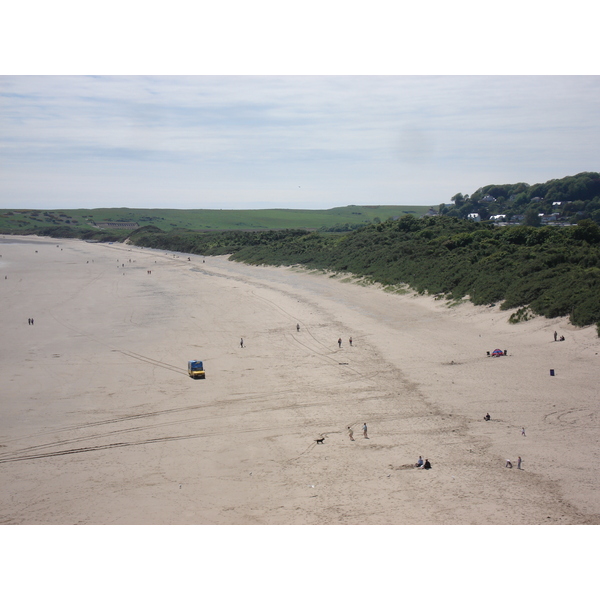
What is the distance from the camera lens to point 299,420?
17.8 m

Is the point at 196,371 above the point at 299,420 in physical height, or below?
above

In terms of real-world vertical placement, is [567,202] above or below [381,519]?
above

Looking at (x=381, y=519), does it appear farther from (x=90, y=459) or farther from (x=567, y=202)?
(x=567, y=202)

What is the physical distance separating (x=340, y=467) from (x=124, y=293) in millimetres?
35871

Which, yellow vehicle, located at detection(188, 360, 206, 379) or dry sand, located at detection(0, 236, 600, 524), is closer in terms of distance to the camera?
dry sand, located at detection(0, 236, 600, 524)

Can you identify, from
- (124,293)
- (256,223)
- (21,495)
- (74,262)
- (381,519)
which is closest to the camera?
(381,519)

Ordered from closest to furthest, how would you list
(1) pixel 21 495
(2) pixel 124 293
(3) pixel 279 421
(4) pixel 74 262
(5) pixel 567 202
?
(1) pixel 21 495 → (3) pixel 279 421 → (2) pixel 124 293 → (4) pixel 74 262 → (5) pixel 567 202

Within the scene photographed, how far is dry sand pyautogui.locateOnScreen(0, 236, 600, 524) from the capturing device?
42.1 ft

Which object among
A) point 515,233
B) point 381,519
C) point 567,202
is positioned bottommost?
point 381,519

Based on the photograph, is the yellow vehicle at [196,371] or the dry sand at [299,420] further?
the yellow vehicle at [196,371]

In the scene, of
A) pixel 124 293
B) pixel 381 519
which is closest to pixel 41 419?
pixel 381 519

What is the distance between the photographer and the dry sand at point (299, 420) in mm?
12820

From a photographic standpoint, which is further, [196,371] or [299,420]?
[196,371]

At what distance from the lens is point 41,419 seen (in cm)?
1788
